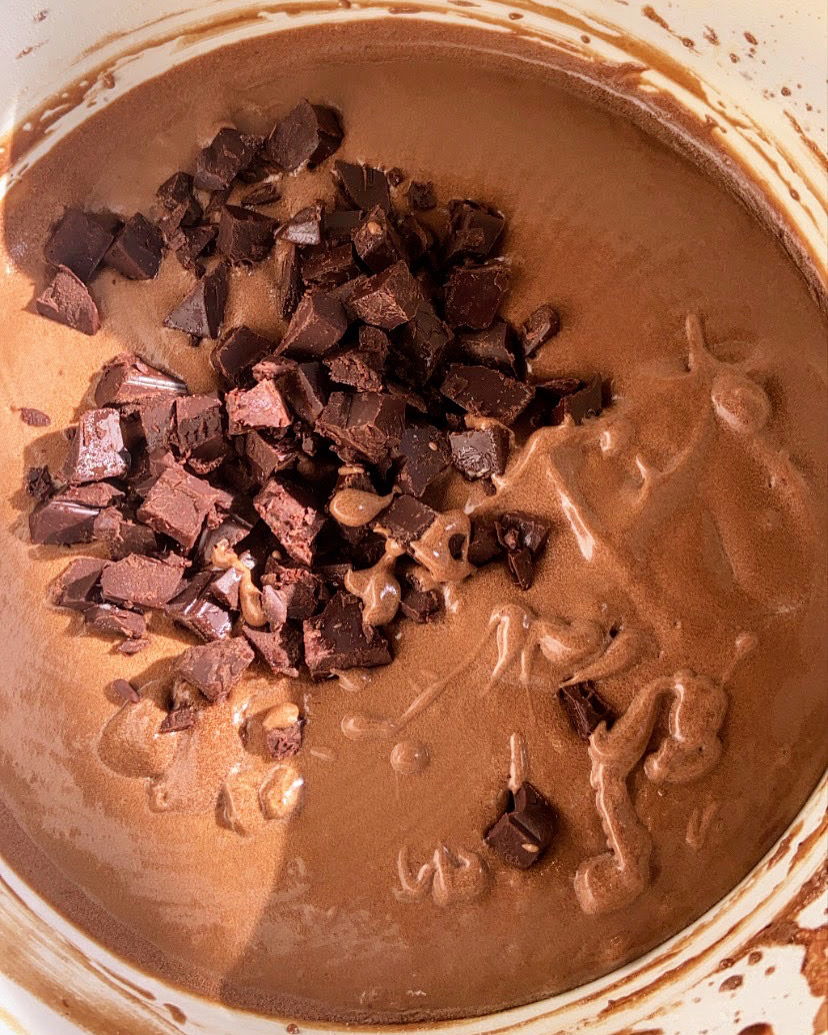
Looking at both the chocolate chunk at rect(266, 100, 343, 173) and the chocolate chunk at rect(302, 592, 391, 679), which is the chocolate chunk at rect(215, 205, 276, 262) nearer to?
the chocolate chunk at rect(266, 100, 343, 173)

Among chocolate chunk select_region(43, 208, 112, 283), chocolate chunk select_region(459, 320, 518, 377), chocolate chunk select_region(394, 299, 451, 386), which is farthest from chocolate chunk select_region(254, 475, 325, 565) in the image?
chocolate chunk select_region(43, 208, 112, 283)

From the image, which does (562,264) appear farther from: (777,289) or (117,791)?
(117,791)

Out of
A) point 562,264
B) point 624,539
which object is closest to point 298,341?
point 562,264

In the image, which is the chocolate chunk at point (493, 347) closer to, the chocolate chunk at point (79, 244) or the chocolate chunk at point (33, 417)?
the chocolate chunk at point (79, 244)

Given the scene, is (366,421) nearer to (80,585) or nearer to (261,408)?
(261,408)

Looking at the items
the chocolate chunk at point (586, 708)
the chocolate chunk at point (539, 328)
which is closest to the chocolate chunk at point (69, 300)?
the chocolate chunk at point (539, 328)
